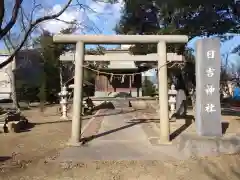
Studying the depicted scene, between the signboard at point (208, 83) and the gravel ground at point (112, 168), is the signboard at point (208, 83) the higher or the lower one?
the higher one

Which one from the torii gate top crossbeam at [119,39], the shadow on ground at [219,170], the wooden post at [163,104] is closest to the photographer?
the shadow on ground at [219,170]

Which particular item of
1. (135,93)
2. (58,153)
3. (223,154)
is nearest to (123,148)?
(58,153)

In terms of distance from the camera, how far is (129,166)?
6.94 metres

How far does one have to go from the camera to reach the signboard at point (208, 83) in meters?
8.83

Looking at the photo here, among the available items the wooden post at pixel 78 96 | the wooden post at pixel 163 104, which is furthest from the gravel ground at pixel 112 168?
the wooden post at pixel 163 104

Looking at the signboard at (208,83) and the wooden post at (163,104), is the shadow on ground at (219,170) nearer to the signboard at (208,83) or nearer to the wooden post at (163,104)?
the signboard at (208,83)

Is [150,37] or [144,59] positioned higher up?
[150,37]

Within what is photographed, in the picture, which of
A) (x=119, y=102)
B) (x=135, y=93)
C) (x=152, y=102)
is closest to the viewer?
(x=119, y=102)

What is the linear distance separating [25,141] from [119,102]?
15.0 m

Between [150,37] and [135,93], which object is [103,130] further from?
[135,93]

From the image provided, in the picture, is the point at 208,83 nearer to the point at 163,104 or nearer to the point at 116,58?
the point at 163,104

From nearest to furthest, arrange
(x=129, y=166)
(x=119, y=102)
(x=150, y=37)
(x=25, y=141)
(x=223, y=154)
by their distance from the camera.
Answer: (x=129, y=166)
(x=223, y=154)
(x=150, y=37)
(x=25, y=141)
(x=119, y=102)

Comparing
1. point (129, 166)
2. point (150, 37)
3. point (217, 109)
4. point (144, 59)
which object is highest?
point (150, 37)

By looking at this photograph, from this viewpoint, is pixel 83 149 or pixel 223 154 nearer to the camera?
pixel 223 154
